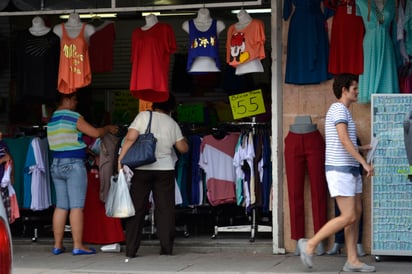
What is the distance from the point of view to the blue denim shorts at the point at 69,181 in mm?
11422

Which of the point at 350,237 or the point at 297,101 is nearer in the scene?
the point at 350,237

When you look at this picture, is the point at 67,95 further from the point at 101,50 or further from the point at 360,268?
the point at 360,268

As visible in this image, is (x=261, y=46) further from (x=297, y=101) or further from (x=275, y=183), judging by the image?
(x=275, y=183)

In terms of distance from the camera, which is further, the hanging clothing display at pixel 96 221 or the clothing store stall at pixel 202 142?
the hanging clothing display at pixel 96 221

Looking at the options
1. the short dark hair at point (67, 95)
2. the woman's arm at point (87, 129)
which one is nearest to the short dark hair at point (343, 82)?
the woman's arm at point (87, 129)

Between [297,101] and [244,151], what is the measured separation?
99 cm

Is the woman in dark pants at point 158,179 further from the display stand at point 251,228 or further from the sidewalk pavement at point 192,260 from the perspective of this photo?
the display stand at point 251,228

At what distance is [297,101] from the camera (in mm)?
11188

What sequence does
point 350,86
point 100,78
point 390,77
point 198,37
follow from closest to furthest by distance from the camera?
1. point 350,86
2. point 390,77
3. point 198,37
4. point 100,78

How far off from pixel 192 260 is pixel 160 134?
151cm

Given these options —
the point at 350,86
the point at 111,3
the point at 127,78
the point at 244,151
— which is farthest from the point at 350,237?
the point at 127,78

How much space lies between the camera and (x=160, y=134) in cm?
1122

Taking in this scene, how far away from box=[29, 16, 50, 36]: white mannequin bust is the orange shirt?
18.9 inches

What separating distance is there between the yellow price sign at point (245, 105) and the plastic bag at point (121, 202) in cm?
178
